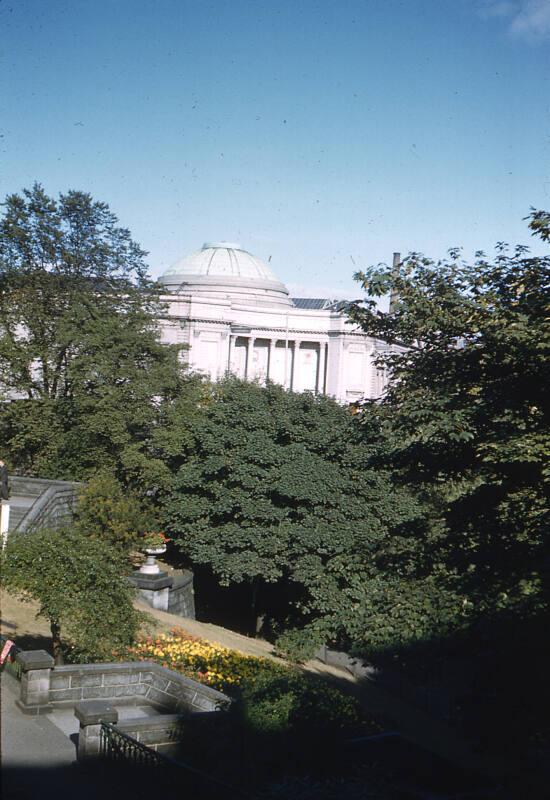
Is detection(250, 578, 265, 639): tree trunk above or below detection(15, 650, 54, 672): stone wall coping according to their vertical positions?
below

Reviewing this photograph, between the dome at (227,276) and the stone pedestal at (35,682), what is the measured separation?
68.5 metres

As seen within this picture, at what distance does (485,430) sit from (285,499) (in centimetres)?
1680

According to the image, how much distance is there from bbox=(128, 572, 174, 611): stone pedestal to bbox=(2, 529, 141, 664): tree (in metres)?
10.1

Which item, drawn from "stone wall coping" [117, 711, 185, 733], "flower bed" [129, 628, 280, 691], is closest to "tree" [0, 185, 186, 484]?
"flower bed" [129, 628, 280, 691]

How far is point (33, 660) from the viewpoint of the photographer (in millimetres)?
14047

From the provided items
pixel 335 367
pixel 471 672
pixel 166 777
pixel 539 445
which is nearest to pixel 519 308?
pixel 539 445

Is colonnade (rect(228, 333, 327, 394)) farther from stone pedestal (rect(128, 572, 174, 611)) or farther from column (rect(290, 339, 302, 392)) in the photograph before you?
stone pedestal (rect(128, 572, 174, 611))

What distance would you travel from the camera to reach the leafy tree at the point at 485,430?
1169 centimetres

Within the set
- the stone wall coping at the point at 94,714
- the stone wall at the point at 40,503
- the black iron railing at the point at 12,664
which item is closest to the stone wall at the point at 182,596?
the stone wall at the point at 40,503

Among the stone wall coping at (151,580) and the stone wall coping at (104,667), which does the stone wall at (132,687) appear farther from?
the stone wall coping at (151,580)

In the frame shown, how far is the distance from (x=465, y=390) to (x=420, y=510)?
43.6ft

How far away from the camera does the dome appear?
8556 centimetres

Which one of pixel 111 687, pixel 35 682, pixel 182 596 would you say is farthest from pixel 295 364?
pixel 35 682

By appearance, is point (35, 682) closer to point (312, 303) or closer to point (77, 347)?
point (77, 347)
